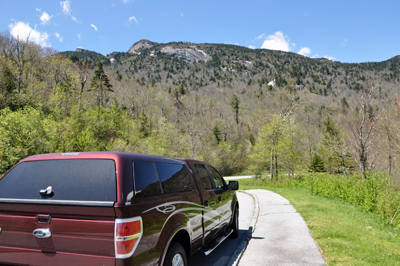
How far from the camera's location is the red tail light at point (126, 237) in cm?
252

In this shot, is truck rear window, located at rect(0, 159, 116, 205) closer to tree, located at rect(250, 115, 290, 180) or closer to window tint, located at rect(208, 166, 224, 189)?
window tint, located at rect(208, 166, 224, 189)

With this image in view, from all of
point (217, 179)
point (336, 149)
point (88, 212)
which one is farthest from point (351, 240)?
point (336, 149)

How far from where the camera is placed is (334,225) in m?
7.68

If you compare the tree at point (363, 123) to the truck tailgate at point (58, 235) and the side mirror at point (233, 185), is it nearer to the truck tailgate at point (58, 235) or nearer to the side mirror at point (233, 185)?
the side mirror at point (233, 185)

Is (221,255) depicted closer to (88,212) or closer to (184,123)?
(88,212)

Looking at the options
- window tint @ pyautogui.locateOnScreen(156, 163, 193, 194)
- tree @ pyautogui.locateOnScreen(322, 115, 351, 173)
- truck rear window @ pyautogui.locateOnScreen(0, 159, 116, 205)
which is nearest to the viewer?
truck rear window @ pyautogui.locateOnScreen(0, 159, 116, 205)

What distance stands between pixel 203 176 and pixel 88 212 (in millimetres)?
3014

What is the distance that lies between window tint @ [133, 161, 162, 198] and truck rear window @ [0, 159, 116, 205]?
0.32 m

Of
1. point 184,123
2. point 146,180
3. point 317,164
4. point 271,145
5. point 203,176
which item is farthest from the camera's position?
point 184,123

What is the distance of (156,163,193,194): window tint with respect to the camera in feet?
12.1

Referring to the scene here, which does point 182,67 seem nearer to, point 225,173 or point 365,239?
point 225,173

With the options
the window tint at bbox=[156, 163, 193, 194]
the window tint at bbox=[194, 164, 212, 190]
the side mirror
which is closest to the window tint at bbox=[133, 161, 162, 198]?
the window tint at bbox=[156, 163, 193, 194]

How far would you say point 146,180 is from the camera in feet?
10.6

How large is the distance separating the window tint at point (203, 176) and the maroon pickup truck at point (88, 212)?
1.54 meters
